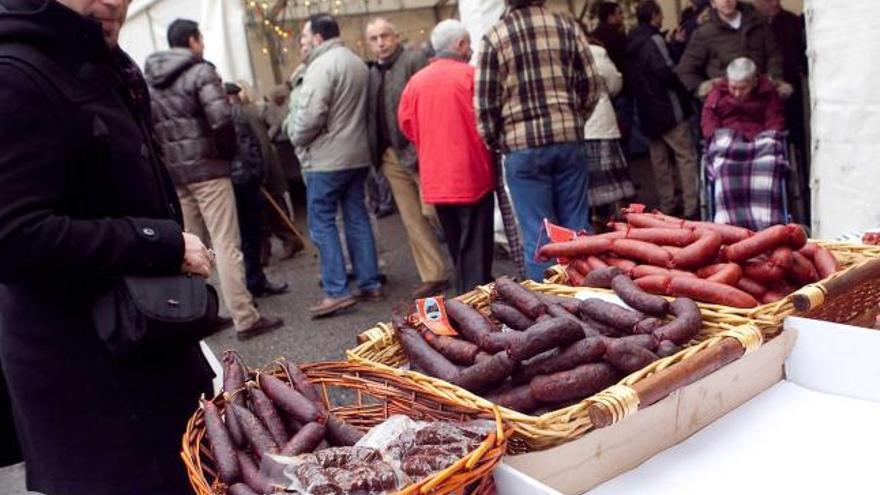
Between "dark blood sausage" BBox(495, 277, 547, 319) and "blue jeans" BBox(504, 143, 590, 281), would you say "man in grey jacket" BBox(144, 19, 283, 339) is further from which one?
"dark blood sausage" BBox(495, 277, 547, 319)

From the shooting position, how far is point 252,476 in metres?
1.42

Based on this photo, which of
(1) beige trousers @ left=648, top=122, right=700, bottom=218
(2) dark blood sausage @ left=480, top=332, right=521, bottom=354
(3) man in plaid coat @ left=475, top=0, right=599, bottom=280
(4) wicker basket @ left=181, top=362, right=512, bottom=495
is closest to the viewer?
(4) wicker basket @ left=181, top=362, right=512, bottom=495

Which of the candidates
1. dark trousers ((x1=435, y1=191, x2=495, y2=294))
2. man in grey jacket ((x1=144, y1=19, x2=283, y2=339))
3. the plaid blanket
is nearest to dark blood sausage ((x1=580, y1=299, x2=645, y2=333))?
dark trousers ((x1=435, y1=191, x2=495, y2=294))

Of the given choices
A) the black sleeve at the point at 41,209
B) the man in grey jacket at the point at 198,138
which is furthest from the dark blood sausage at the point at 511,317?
the man in grey jacket at the point at 198,138

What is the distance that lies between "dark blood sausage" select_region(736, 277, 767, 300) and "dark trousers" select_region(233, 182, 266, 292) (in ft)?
17.2

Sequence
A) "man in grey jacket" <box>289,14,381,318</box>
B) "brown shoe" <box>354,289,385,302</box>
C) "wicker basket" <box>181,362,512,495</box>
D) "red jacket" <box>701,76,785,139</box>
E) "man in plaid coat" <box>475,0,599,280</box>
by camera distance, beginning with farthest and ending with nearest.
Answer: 1. "brown shoe" <box>354,289,385,302</box>
2. "man in grey jacket" <box>289,14,381,318</box>
3. "red jacket" <box>701,76,785,139</box>
4. "man in plaid coat" <box>475,0,599,280</box>
5. "wicker basket" <box>181,362,512,495</box>

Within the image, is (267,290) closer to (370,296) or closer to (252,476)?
(370,296)

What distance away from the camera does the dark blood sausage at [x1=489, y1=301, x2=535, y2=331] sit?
201 centimetres

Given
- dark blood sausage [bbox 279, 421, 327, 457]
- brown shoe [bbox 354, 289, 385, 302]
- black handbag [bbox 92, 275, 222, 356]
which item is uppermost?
black handbag [bbox 92, 275, 222, 356]

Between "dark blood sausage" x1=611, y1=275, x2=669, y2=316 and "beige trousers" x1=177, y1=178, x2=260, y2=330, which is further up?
"dark blood sausage" x1=611, y1=275, x2=669, y2=316

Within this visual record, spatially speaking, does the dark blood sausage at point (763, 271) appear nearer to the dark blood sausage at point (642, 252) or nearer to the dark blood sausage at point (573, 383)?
the dark blood sausage at point (642, 252)

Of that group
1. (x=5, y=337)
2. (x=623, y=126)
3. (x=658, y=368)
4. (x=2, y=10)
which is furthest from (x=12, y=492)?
(x=623, y=126)

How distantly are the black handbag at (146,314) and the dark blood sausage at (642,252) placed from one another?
127cm

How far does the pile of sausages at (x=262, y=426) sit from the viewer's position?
1443mm
